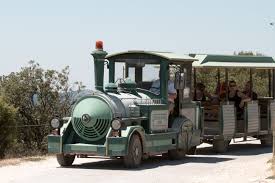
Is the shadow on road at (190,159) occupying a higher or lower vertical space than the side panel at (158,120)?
lower

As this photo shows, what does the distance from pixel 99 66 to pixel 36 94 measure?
11.6 metres

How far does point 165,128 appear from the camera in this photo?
15852 millimetres

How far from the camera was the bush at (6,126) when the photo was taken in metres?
18.2

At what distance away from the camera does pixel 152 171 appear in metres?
14.1

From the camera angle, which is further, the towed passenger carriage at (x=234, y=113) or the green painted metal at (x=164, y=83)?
the towed passenger carriage at (x=234, y=113)

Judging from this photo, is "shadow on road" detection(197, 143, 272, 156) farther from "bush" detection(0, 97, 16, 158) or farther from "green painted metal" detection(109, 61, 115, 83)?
"bush" detection(0, 97, 16, 158)

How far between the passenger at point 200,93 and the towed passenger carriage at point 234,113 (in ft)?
0.78

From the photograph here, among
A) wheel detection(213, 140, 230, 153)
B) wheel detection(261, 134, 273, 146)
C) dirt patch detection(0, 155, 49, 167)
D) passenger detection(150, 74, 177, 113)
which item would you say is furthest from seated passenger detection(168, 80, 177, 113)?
wheel detection(261, 134, 273, 146)

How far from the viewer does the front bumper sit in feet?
46.4

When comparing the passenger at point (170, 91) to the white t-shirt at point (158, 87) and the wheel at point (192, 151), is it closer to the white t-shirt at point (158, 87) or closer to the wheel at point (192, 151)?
the white t-shirt at point (158, 87)

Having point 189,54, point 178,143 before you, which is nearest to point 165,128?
point 178,143

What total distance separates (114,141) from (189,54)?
204 inches

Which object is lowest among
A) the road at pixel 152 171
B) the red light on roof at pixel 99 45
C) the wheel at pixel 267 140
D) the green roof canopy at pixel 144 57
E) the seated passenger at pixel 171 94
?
the road at pixel 152 171

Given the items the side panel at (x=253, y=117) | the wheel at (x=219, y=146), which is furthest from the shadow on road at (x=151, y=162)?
the side panel at (x=253, y=117)
